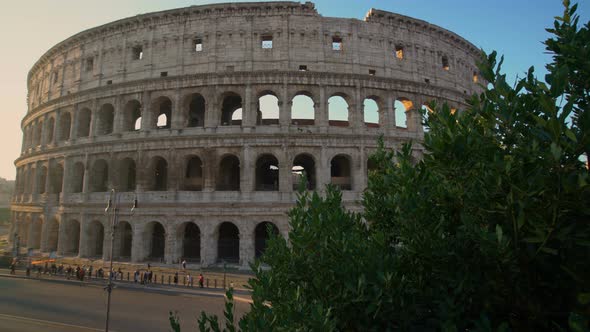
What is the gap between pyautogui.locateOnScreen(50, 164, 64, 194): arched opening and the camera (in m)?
27.0

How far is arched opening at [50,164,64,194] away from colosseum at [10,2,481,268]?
0.17m

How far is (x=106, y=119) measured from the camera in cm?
Answer: 2588

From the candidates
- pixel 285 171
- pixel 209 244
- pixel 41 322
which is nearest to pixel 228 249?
pixel 209 244

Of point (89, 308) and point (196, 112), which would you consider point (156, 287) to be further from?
point (196, 112)

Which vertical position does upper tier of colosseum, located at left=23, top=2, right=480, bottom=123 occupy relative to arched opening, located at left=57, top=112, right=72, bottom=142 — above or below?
above

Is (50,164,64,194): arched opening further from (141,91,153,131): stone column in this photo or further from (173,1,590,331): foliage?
(173,1,590,331): foliage

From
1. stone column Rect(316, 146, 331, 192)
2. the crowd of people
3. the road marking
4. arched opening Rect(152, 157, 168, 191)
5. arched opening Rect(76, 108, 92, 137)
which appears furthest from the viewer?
arched opening Rect(152, 157, 168, 191)

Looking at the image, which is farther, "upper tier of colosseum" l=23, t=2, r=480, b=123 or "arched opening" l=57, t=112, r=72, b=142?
"arched opening" l=57, t=112, r=72, b=142

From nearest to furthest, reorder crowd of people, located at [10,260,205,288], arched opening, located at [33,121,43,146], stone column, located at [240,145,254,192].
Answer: crowd of people, located at [10,260,205,288] < stone column, located at [240,145,254,192] < arched opening, located at [33,121,43,146]

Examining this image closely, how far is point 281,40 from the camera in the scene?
22859mm

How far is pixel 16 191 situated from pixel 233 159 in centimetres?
2443

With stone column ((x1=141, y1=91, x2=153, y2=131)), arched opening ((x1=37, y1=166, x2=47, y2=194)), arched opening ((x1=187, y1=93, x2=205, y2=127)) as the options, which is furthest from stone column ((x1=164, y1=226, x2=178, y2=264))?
arched opening ((x1=37, y1=166, x2=47, y2=194))

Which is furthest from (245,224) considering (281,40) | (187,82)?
(281,40)

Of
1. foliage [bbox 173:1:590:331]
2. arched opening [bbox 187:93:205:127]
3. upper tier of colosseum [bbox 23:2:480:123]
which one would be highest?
upper tier of colosseum [bbox 23:2:480:123]
